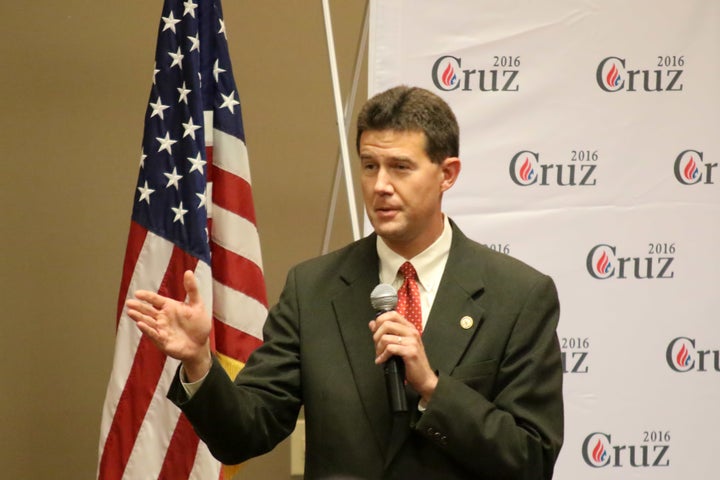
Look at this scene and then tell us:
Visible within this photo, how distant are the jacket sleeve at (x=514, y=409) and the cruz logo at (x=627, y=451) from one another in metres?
1.73

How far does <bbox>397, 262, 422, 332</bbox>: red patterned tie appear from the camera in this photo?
2461 mm

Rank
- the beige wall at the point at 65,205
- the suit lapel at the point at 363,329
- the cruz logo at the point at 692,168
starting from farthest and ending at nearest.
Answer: the beige wall at the point at 65,205, the cruz logo at the point at 692,168, the suit lapel at the point at 363,329

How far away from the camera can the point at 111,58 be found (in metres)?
4.46

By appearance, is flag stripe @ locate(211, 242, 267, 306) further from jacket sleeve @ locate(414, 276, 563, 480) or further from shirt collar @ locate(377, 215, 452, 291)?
jacket sleeve @ locate(414, 276, 563, 480)

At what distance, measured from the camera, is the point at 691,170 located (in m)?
4.11

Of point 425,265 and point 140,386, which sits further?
point 140,386

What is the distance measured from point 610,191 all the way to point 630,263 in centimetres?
29

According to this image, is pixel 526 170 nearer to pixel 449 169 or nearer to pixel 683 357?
pixel 683 357

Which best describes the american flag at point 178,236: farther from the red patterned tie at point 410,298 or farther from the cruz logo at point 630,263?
the cruz logo at point 630,263

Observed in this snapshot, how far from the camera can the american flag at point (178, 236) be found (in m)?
3.54

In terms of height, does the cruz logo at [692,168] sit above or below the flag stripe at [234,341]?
above

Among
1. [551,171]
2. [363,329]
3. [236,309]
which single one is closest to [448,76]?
[551,171]

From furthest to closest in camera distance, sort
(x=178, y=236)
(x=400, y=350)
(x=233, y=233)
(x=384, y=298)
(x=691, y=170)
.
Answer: (x=691, y=170), (x=233, y=233), (x=178, y=236), (x=384, y=298), (x=400, y=350)

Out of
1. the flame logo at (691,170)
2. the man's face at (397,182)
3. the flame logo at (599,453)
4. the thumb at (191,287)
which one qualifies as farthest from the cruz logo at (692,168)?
the thumb at (191,287)
